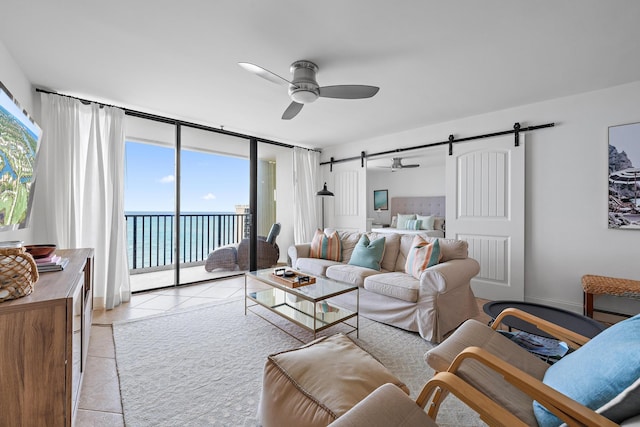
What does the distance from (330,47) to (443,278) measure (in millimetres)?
2047

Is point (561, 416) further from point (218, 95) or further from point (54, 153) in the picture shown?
point (54, 153)

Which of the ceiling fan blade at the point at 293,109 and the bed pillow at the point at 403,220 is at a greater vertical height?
the ceiling fan blade at the point at 293,109

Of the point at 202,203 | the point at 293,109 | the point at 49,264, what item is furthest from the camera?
the point at 202,203

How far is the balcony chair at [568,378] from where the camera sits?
0.81m

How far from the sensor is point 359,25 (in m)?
1.86

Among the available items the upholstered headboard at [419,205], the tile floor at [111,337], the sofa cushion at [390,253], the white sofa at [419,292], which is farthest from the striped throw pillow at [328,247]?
the upholstered headboard at [419,205]

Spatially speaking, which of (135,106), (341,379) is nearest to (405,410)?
(341,379)

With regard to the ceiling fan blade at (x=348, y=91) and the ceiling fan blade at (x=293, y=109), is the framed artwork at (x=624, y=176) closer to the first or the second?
the ceiling fan blade at (x=348, y=91)

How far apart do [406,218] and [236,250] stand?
4.08m

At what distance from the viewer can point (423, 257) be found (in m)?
2.76

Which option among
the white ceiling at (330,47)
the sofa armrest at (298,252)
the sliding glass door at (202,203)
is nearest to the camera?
the white ceiling at (330,47)

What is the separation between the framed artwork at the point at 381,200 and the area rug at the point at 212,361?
5.46 metres

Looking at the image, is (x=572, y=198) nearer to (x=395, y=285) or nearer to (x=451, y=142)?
(x=451, y=142)

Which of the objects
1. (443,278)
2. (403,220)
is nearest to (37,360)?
(443,278)
